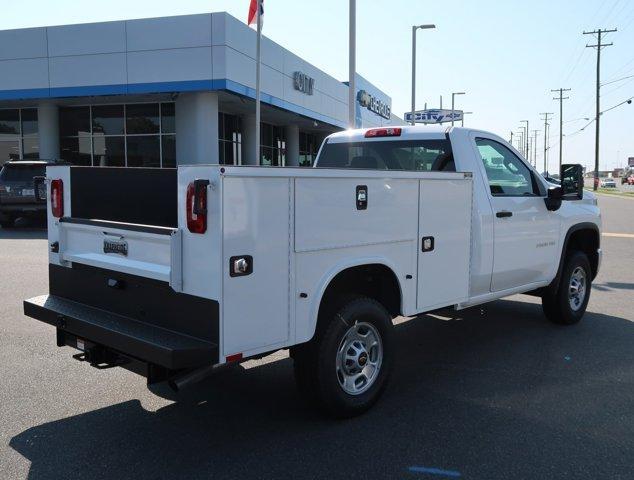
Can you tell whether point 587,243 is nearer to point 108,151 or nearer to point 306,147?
point 108,151

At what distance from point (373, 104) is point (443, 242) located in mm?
39687

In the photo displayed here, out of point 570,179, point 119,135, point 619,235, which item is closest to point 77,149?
point 119,135

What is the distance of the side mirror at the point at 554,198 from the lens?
20.3ft

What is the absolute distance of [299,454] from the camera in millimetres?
Result: 3766

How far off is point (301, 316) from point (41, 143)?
25.6 m

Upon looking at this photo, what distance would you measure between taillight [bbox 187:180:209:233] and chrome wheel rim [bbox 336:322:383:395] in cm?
131

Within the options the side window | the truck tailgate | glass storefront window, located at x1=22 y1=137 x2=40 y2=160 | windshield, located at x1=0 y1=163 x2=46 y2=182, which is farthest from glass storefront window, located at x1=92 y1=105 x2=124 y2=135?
the truck tailgate

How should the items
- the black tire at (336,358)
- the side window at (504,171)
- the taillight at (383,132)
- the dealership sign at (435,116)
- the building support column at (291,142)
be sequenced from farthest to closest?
the dealership sign at (435,116) → the building support column at (291,142) → the taillight at (383,132) → the side window at (504,171) → the black tire at (336,358)

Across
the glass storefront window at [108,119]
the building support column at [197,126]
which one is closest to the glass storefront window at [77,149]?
the glass storefront window at [108,119]

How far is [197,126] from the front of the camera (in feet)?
76.9

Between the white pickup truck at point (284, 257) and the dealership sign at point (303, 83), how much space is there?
76.5 ft

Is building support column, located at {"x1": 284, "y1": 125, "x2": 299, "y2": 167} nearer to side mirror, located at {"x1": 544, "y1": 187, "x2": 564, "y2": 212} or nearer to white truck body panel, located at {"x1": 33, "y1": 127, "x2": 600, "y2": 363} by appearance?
side mirror, located at {"x1": 544, "y1": 187, "x2": 564, "y2": 212}

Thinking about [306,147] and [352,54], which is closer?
[352,54]

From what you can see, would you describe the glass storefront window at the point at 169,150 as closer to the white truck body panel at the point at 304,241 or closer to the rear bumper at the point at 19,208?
the rear bumper at the point at 19,208
